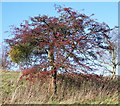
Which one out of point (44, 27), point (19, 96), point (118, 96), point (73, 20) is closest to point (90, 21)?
point (73, 20)

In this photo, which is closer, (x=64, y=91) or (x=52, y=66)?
(x=52, y=66)

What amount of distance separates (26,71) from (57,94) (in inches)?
58.5

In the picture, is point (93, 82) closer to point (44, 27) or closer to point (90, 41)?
point (90, 41)

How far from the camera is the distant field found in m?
11.4

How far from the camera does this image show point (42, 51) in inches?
495

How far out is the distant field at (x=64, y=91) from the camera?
11.4m

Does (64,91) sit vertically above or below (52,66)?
below

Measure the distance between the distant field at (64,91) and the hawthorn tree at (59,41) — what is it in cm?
50

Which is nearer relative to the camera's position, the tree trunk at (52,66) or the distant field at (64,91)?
the distant field at (64,91)

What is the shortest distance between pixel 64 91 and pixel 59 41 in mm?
2026

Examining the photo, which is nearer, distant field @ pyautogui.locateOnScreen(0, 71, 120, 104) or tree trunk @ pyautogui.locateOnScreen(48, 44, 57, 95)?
distant field @ pyautogui.locateOnScreen(0, 71, 120, 104)

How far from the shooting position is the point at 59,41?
471 inches

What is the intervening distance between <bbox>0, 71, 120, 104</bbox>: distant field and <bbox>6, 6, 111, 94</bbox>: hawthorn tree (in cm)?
50

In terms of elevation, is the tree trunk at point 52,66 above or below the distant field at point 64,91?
above
